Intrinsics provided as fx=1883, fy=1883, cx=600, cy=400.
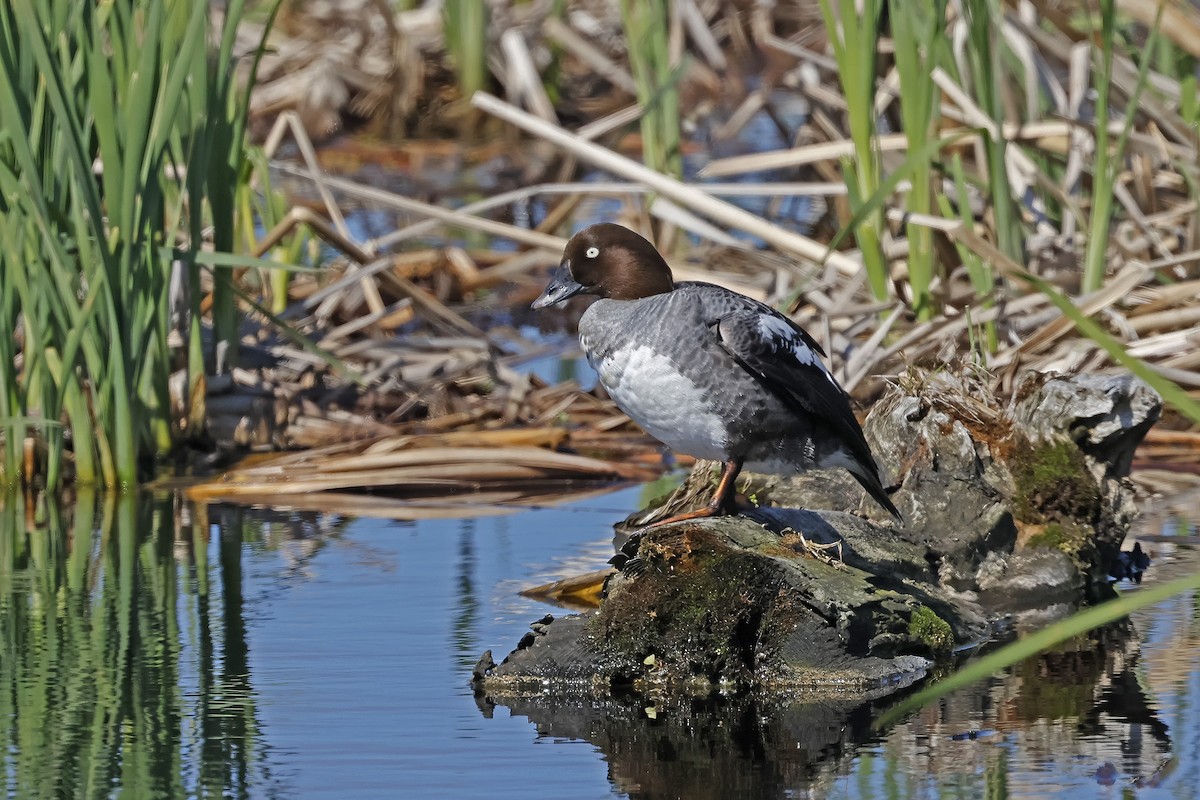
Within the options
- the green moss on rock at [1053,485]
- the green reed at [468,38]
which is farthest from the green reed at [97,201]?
the green reed at [468,38]

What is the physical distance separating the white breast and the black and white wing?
0.49 ft

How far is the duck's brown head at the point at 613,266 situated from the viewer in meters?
4.38

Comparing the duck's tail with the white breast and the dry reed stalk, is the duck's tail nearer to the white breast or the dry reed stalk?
the white breast

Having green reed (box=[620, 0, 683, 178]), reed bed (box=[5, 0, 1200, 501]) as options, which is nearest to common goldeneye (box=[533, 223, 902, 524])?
reed bed (box=[5, 0, 1200, 501])

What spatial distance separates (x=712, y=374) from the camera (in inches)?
161

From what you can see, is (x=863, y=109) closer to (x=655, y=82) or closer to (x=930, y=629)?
(x=930, y=629)

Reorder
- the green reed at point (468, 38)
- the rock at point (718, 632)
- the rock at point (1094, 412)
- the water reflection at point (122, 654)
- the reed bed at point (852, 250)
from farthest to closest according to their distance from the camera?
the green reed at point (468, 38), the reed bed at point (852, 250), the rock at point (1094, 412), the rock at point (718, 632), the water reflection at point (122, 654)

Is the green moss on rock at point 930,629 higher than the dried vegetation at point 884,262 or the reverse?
the reverse

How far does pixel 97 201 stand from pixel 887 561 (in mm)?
2374

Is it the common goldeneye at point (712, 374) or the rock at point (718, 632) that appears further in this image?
the common goldeneye at point (712, 374)

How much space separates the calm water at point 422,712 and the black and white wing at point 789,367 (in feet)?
2.25

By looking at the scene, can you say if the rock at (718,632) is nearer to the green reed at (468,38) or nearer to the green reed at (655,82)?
the green reed at (655,82)

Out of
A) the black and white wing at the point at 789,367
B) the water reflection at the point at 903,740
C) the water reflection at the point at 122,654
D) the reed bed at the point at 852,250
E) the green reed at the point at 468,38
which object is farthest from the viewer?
the green reed at the point at 468,38

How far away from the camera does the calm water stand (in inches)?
129
